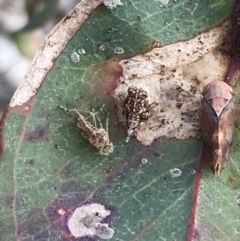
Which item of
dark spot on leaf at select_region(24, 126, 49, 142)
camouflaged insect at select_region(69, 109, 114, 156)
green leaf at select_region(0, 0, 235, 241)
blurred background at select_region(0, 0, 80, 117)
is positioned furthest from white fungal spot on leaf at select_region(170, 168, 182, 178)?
blurred background at select_region(0, 0, 80, 117)

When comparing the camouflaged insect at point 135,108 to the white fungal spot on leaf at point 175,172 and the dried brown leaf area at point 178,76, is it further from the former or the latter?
the white fungal spot on leaf at point 175,172

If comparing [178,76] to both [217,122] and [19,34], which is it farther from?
[19,34]

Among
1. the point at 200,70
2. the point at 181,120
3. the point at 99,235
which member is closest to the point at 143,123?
the point at 181,120

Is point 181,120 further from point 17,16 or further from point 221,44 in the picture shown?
point 17,16

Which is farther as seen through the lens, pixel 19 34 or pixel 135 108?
pixel 19 34

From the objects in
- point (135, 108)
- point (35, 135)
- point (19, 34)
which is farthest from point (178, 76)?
point (19, 34)
